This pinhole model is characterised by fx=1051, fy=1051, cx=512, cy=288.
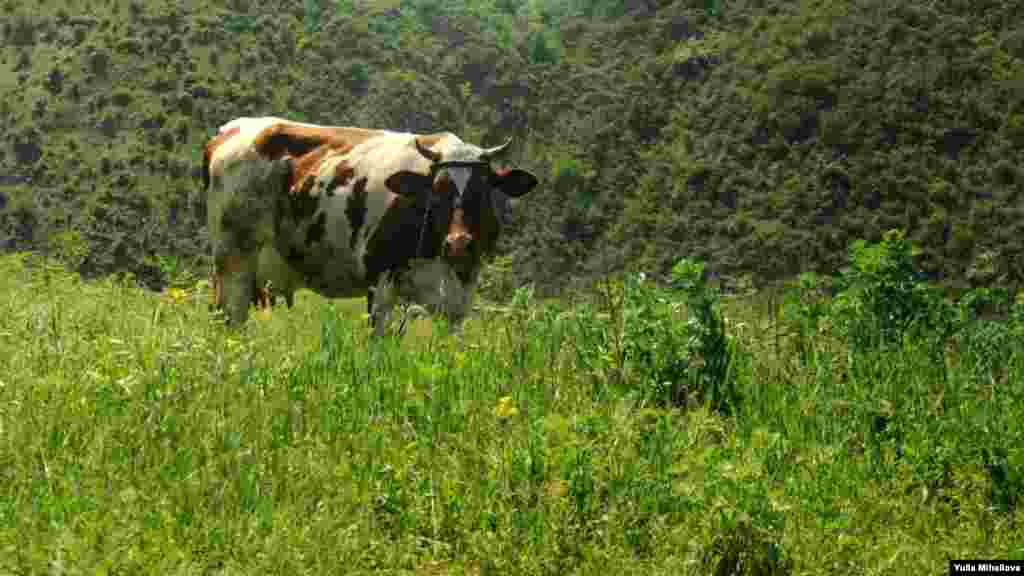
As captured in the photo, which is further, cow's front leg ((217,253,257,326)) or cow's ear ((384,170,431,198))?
cow's front leg ((217,253,257,326))

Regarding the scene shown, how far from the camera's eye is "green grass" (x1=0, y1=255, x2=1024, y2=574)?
3582mm

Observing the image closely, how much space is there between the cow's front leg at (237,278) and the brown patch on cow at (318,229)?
709 mm

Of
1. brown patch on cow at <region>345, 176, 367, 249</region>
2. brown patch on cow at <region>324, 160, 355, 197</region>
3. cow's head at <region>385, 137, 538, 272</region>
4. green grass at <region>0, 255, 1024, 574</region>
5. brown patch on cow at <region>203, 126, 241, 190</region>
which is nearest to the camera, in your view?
green grass at <region>0, 255, 1024, 574</region>

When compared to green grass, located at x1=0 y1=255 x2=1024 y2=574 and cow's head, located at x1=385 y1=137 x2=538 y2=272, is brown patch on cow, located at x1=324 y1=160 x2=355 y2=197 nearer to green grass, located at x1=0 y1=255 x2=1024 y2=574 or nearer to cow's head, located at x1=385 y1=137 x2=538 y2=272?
cow's head, located at x1=385 y1=137 x2=538 y2=272

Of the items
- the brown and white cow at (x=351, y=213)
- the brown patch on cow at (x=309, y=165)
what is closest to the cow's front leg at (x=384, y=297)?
the brown and white cow at (x=351, y=213)

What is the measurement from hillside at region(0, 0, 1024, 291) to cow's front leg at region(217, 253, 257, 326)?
41321mm

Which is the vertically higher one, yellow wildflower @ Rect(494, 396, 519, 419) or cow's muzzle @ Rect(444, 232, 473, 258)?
yellow wildflower @ Rect(494, 396, 519, 419)

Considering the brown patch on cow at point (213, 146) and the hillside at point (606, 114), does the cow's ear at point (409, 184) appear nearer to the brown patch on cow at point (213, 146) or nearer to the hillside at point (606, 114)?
the brown patch on cow at point (213, 146)

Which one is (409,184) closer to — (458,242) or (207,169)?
(458,242)

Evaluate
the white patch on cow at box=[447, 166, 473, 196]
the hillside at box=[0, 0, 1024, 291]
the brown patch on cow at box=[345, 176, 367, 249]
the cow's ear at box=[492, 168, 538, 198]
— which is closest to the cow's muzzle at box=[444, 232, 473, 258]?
the white patch on cow at box=[447, 166, 473, 196]

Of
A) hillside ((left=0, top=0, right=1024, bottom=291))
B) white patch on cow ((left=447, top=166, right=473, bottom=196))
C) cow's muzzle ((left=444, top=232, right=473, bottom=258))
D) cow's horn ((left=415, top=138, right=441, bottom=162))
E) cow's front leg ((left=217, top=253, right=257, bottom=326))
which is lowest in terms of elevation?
hillside ((left=0, top=0, right=1024, bottom=291))

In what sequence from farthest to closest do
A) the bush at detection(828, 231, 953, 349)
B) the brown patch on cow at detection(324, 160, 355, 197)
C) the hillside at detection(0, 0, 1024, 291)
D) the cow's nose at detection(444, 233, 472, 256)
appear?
the hillside at detection(0, 0, 1024, 291) < the brown patch on cow at detection(324, 160, 355, 197) < the cow's nose at detection(444, 233, 472, 256) < the bush at detection(828, 231, 953, 349)

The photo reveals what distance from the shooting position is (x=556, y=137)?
81.9 m

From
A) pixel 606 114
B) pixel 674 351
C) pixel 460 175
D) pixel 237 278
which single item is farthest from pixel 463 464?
pixel 606 114
